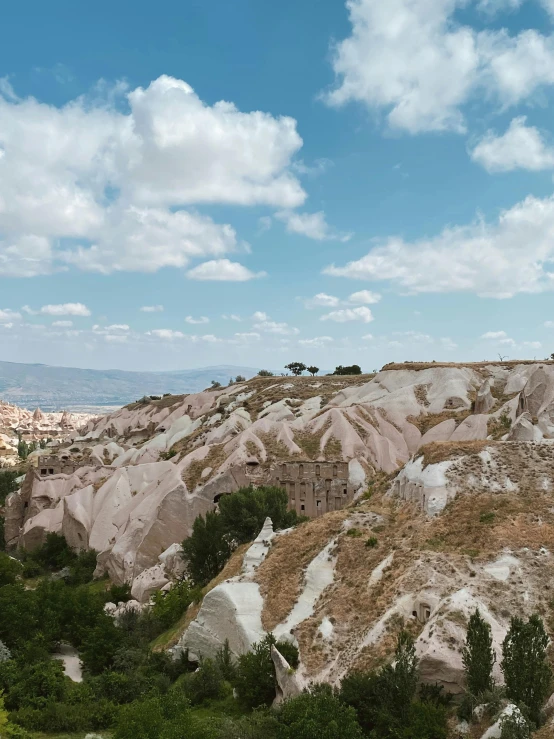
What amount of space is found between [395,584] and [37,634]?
1710 cm

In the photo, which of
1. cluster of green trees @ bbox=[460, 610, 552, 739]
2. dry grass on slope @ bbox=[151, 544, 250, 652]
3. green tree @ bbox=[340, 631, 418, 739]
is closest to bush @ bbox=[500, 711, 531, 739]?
cluster of green trees @ bbox=[460, 610, 552, 739]

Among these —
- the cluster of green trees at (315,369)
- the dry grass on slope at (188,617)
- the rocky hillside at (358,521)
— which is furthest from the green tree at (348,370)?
the dry grass on slope at (188,617)

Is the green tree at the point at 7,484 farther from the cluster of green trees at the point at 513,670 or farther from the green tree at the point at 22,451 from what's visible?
the cluster of green trees at the point at 513,670

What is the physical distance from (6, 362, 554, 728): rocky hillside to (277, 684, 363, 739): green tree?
242 centimetres

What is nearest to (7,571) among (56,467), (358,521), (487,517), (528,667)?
(56,467)

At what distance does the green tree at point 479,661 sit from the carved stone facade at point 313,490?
80.6 feet

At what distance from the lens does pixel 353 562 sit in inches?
904

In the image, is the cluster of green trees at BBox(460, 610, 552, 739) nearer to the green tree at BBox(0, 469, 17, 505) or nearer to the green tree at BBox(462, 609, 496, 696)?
the green tree at BBox(462, 609, 496, 696)

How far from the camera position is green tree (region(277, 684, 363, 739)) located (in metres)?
14.6

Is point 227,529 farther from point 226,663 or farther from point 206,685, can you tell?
point 206,685

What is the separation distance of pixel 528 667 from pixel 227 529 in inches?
811

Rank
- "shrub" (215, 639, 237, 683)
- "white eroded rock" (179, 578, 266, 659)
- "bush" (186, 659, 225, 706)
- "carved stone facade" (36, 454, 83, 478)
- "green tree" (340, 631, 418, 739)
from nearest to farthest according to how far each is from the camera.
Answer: "green tree" (340, 631, 418, 739), "bush" (186, 659, 225, 706), "shrub" (215, 639, 237, 683), "white eroded rock" (179, 578, 266, 659), "carved stone facade" (36, 454, 83, 478)

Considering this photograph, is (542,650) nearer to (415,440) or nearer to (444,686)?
(444,686)

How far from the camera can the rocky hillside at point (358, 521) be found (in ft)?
62.6
